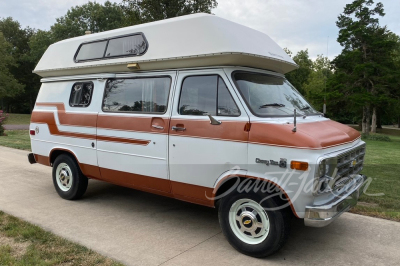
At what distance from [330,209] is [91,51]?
4.47m

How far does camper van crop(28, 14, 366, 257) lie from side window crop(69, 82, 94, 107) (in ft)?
0.06

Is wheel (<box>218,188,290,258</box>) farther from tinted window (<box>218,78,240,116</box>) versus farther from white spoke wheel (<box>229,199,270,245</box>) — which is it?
tinted window (<box>218,78,240,116</box>)

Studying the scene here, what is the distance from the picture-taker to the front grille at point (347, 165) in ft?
11.9

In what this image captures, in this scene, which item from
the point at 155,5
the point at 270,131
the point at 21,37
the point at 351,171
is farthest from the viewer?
the point at 21,37

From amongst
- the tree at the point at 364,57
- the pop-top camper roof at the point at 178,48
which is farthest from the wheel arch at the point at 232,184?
the tree at the point at 364,57

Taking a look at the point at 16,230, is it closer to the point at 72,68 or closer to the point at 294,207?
the point at 72,68

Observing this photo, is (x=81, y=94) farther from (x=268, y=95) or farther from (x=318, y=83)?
(x=318, y=83)

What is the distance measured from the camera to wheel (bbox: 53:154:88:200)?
5.62m

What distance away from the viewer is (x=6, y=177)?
7.31 meters

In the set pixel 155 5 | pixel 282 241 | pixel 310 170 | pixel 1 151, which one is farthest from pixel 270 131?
pixel 155 5

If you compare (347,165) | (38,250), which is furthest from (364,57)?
(38,250)

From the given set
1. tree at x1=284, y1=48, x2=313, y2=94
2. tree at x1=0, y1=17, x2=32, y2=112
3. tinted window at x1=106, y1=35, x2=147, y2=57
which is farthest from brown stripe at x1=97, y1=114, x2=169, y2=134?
tree at x1=0, y1=17, x2=32, y2=112

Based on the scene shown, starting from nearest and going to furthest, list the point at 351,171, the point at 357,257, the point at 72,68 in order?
the point at 357,257
the point at 351,171
the point at 72,68

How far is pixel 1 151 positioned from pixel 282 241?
35.5ft
